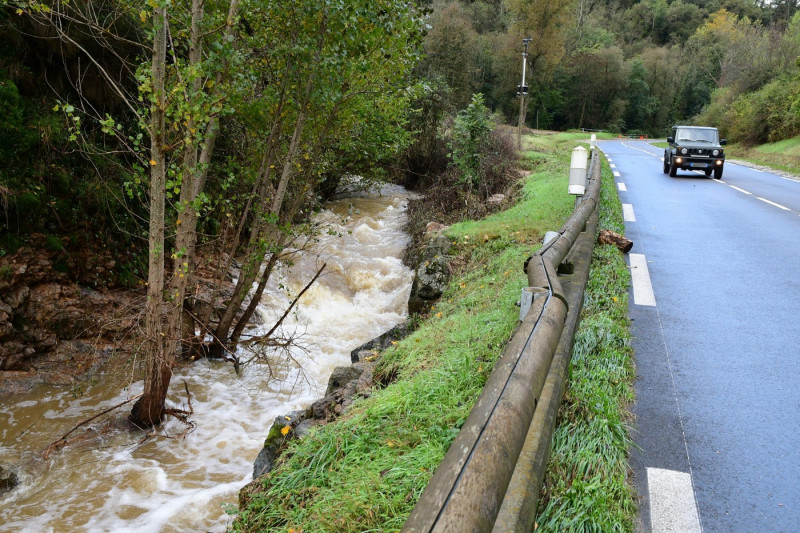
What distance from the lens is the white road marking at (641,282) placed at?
611cm

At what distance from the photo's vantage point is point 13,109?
25.8 ft

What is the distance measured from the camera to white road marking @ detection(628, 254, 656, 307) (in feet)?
20.1

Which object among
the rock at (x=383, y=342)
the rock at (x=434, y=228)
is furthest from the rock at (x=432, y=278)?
the rock at (x=434, y=228)

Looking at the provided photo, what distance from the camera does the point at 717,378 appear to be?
4289 millimetres

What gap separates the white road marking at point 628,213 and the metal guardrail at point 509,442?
7.72 metres

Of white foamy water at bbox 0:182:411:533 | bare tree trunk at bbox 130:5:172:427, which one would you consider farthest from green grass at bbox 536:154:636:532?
bare tree trunk at bbox 130:5:172:427

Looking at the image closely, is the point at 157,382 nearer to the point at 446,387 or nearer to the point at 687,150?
the point at 446,387

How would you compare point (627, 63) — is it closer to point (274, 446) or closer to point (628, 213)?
point (628, 213)

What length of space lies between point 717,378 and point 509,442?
10.1 feet

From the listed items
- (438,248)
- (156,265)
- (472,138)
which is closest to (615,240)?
(438,248)

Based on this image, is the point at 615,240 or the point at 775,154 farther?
the point at 775,154

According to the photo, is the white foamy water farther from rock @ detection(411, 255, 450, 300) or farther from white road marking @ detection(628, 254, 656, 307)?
white road marking @ detection(628, 254, 656, 307)

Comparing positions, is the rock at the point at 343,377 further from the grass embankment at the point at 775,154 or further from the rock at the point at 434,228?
the grass embankment at the point at 775,154

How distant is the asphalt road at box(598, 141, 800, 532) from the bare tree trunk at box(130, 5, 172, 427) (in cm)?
473
